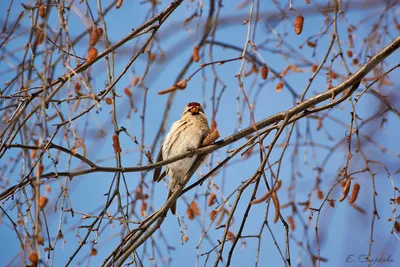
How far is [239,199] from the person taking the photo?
252 centimetres

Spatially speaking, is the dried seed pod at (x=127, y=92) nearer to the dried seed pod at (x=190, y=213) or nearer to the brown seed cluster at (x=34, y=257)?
the dried seed pod at (x=190, y=213)

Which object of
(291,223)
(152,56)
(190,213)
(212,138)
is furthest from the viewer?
(152,56)

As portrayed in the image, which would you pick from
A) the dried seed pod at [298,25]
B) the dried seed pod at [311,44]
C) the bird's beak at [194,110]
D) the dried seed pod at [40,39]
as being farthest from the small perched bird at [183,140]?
the dried seed pod at [40,39]

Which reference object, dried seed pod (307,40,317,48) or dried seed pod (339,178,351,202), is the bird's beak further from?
dried seed pod (339,178,351,202)

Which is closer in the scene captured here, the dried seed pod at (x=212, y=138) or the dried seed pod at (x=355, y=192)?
the dried seed pod at (x=355, y=192)

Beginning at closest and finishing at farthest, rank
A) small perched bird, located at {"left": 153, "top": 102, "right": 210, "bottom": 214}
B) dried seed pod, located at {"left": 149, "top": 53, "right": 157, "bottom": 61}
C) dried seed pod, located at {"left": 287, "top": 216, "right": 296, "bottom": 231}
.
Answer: dried seed pod, located at {"left": 287, "top": 216, "right": 296, "bottom": 231} < dried seed pod, located at {"left": 149, "top": 53, "right": 157, "bottom": 61} < small perched bird, located at {"left": 153, "top": 102, "right": 210, "bottom": 214}

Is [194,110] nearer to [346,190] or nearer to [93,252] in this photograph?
[93,252]

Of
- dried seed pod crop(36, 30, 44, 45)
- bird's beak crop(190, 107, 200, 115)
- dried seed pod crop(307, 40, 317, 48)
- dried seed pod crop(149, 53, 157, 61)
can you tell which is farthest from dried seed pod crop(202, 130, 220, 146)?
bird's beak crop(190, 107, 200, 115)

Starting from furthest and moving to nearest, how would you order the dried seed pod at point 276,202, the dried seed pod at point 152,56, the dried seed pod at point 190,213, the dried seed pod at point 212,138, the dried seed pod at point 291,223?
the dried seed pod at point 152,56
the dried seed pod at point 190,213
the dried seed pod at point 291,223
the dried seed pod at point 212,138
the dried seed pod at point 276,202

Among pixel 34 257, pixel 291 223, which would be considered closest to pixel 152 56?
pixel 291 223

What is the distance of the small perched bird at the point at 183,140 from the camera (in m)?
3.93

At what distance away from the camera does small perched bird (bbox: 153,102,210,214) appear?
155 inches

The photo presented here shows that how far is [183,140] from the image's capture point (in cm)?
396

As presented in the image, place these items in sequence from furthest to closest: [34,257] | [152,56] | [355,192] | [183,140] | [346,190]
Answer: [183,140] < [152,56] < [355,192] < [346,190] < [34,257]
